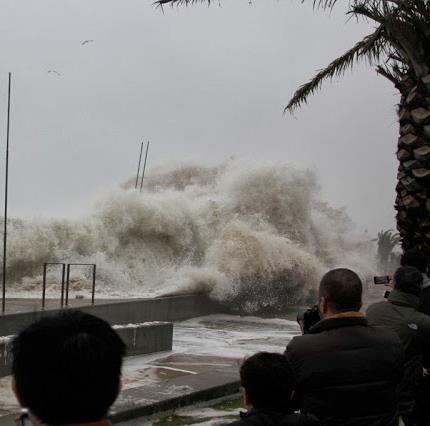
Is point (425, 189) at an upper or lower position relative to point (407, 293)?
upper

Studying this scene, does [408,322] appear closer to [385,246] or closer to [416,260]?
[416,260]

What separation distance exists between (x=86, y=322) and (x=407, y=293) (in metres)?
2.90

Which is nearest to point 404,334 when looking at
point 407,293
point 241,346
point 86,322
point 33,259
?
point 407,293

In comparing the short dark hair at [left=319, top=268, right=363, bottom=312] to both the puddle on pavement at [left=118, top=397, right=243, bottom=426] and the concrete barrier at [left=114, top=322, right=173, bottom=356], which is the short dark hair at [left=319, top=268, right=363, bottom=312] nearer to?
the puddle on pavement at [left=118, top=397, right=243, bottom=426]

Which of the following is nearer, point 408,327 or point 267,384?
point 267,384

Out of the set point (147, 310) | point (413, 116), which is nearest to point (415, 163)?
point (413, 116)

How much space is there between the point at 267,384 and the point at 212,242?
62.0ft

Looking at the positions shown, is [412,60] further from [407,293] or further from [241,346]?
[241,346]

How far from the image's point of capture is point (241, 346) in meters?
11.4

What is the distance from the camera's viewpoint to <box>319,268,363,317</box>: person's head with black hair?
3117mm

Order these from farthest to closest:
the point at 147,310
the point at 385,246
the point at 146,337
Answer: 1. the point at 385,246
2. the point at 147,310
3. the point at 146,337

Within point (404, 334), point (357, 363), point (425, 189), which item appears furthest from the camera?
point (425, 189)

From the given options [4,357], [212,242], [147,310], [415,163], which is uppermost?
[415,163]

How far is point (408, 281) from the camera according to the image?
419cm
